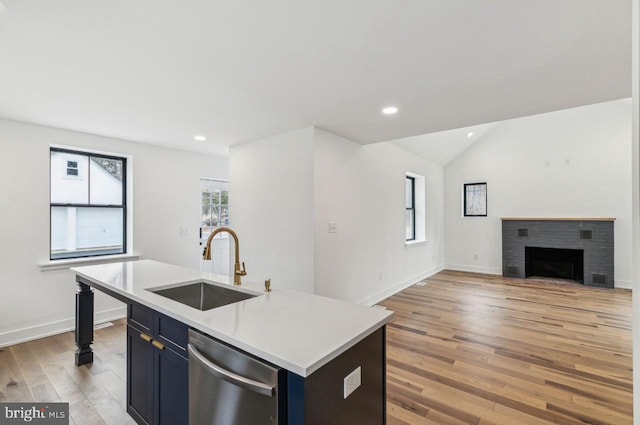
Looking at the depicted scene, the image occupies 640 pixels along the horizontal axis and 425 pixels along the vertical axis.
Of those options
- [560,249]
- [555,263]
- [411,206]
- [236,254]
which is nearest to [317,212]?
[236,254]

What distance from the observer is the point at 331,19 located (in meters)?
1.61

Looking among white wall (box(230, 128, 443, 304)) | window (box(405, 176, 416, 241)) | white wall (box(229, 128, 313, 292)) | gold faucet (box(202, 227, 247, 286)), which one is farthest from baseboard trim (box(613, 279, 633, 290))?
gold faucet (box(202, 227, 247, 286))

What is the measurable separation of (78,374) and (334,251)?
2.70 meters

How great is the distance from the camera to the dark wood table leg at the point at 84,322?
264 cm

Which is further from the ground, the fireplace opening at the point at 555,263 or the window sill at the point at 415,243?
the window sill at the point at 415,243

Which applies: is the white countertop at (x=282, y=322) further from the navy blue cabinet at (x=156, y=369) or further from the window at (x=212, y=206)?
the window at (x=212, y=206)

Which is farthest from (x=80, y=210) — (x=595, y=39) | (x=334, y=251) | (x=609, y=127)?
(x=609, y=127)

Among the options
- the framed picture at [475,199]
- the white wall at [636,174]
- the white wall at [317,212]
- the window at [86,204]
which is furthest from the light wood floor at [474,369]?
the framed picture at [475,199]

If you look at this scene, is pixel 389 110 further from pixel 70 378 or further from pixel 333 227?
pixel 70 378

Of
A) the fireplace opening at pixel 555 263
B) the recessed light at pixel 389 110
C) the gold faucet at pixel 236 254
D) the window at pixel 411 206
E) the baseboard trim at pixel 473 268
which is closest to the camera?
the gold faucet at pixel 236 254

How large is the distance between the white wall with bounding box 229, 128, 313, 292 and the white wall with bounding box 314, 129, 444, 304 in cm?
14

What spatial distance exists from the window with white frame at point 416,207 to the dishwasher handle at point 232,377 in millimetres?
5601

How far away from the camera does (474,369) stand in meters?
2.63

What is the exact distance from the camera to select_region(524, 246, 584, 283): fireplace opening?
19.8 feet
